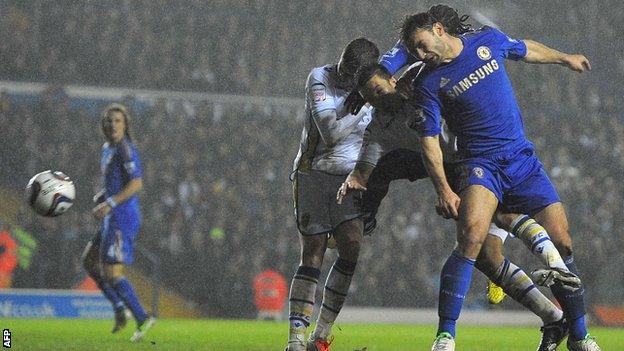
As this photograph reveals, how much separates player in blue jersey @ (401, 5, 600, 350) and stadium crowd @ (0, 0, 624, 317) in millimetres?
10586

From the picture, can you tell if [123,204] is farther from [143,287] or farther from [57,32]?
[57,32]

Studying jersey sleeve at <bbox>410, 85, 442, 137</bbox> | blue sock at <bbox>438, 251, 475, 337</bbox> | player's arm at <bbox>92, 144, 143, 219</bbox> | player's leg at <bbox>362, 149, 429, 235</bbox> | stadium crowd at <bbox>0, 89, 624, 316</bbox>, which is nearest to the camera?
blue sock at <bbox>438, 251, 475, 337</bbox>

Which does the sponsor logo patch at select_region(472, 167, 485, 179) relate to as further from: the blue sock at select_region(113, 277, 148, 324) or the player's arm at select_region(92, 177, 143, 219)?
the player's arm at select_region(92, 177, 143, 219)

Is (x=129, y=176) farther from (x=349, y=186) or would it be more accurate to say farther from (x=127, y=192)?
(x=349, y=186)

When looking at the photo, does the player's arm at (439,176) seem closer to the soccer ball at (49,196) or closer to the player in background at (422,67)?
the player in background at (422,67)

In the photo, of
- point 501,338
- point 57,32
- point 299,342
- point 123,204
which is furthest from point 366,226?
point 57,32

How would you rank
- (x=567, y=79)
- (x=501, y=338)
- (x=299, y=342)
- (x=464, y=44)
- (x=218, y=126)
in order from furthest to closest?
(x=567, y=79) < (x=218, y=126) < (x=501, y=338) < (x=299, y=342) < (x=464, y=44)

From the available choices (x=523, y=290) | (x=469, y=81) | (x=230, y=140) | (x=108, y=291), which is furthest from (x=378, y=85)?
(x=230, y=140)

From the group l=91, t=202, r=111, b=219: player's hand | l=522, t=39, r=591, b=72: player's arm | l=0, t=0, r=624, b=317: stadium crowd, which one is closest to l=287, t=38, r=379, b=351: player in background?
l=522, t=39, r=591, b=72: player's arm

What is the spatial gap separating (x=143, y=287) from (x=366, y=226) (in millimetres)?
9899

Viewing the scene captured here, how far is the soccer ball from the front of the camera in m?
8.97

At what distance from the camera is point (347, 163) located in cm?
710

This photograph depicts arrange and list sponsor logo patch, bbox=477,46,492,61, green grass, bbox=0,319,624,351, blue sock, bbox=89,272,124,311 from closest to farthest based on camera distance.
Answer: sponsor logo patch, bbox=477,46,492,61
green grass, bbox=0,319,624,351
blue sock, bbox=89,272,124,311

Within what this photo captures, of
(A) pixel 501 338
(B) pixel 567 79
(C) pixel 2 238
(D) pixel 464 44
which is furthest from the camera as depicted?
(B) pixel 567 79
